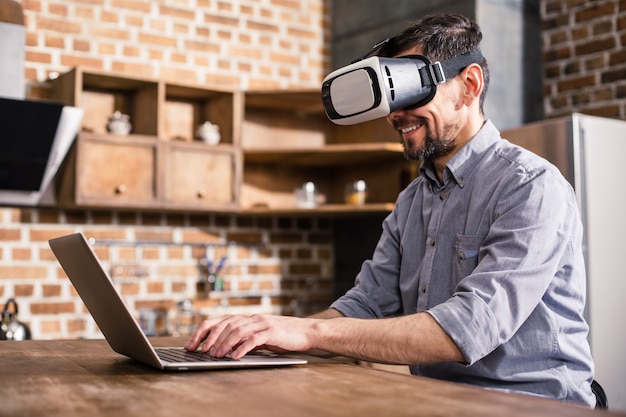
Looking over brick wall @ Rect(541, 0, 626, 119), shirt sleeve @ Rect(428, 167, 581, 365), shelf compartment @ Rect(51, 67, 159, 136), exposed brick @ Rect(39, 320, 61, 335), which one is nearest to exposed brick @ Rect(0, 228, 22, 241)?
exposed brick @ Rect(39, 320, 61, 335)

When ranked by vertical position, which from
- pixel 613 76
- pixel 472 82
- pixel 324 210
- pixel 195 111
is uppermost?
pixel 613 76

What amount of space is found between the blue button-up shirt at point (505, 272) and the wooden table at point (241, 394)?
11.5 inches

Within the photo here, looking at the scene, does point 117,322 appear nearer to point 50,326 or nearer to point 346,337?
point 346,337

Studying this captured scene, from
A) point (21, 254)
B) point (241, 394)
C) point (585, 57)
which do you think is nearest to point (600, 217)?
point (585, 57)

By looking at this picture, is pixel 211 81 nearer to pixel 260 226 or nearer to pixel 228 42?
pixel 228 42

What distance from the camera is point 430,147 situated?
196 centimetres

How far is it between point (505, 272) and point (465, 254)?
0.75 ft

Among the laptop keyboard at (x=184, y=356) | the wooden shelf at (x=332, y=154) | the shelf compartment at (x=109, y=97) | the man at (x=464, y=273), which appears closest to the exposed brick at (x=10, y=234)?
the shelf compartment at (x=109, y=97)

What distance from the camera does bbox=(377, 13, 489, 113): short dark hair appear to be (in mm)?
1923

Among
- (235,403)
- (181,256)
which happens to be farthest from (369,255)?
(235,403)

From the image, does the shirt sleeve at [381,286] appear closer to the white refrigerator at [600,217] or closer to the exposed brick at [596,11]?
the white refrigerator at [600,217]

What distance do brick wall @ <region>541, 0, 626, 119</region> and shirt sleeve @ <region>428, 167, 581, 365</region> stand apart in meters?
2.20

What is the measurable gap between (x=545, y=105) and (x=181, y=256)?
2009mm

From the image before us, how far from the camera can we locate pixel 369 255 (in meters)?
4.24
